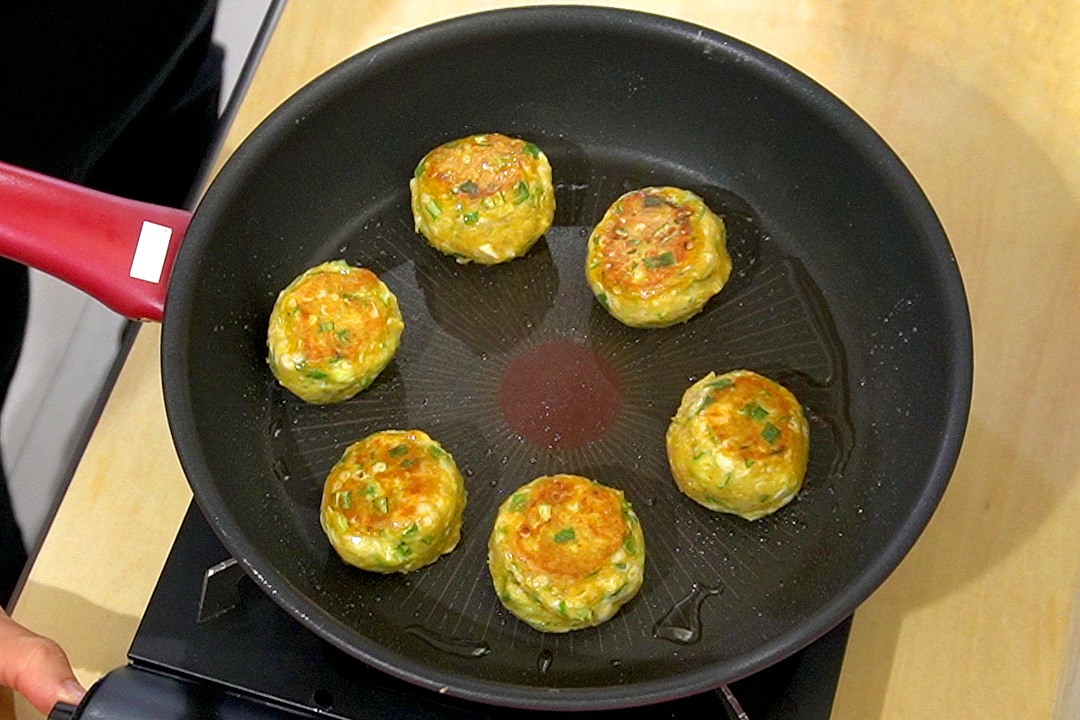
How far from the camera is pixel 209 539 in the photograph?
1.04 metres

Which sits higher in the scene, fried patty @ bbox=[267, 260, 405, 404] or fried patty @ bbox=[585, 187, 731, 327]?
fried patty @ bbox=[585, 187, 731, 327]

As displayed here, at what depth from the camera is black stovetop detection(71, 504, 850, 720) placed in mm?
967

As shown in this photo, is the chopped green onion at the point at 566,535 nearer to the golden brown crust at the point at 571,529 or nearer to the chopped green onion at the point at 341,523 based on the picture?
the golden brown crust at the point at 571,529

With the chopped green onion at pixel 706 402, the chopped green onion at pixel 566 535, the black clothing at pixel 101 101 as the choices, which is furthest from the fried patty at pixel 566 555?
the black clothing at pixel 101 101

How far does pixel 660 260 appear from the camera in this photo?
3.62 feet

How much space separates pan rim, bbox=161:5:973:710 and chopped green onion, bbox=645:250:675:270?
0.67ft

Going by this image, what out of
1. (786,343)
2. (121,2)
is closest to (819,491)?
(786,343)

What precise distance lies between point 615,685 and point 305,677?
10.9 inches

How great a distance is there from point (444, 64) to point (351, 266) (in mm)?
234

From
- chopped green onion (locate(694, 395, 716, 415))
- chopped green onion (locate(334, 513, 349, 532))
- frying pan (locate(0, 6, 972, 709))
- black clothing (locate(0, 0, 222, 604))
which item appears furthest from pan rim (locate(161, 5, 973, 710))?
black clothing (locate(0, 0, 222, 604))

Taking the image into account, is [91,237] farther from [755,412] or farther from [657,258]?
[755,412]

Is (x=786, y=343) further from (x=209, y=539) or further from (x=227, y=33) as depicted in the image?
(x=227, y=33)

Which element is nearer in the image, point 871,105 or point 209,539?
point 209,539

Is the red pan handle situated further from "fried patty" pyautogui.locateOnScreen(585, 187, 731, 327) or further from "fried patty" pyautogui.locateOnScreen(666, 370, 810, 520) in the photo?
"fried patty" pyautogui.locateOnScreen(666, 370, 810, 520)
